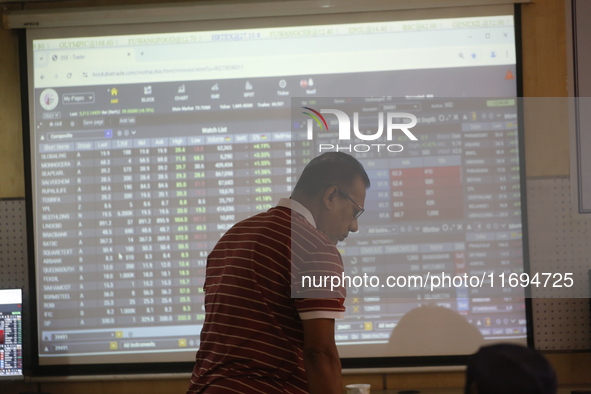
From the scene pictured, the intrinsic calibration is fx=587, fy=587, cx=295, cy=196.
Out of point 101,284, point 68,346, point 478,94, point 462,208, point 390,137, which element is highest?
point 478,94

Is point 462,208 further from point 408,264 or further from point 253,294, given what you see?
point 253,294

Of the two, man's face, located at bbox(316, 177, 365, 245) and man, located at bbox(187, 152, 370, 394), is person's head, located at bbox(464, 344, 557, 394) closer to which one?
man, located at bbox(187, 152, 370, 394)

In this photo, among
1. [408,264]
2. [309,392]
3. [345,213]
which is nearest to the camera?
[309,392]

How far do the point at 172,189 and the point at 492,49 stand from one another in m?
1.55

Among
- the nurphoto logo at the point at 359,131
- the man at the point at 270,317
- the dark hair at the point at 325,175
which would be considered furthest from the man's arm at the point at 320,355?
the nurphoto logo at the point at 359,131

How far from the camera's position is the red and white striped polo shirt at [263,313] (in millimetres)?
1598

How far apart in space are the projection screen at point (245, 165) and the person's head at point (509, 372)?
1980 mm

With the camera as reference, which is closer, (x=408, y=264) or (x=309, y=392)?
(x=309, y=392)

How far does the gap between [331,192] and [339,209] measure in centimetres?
7

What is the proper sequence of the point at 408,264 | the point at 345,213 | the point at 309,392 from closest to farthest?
1. the point at 309,392
2. the point at 345,213
3. the point at 408,264

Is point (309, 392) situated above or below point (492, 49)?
below

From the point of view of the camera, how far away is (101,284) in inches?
104

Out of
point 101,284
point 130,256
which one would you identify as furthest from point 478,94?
point 101,284

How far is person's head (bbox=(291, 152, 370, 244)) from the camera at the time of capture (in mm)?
1779
